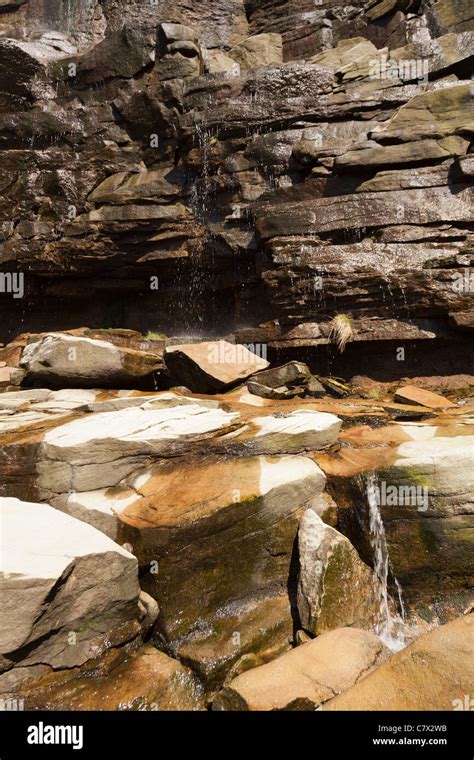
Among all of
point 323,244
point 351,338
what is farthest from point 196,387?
point 323,244

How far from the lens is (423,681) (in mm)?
4785

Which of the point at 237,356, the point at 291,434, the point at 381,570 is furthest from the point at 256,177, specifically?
the point at 381,570

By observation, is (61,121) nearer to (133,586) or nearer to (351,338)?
(351,338)

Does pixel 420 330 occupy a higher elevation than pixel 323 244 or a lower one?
lower

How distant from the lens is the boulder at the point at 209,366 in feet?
39.8

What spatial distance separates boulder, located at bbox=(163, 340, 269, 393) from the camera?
39.8 ft

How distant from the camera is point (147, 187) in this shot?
16.6 metres

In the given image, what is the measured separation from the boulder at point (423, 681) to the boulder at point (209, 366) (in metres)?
7.86

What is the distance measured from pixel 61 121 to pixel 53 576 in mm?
17756

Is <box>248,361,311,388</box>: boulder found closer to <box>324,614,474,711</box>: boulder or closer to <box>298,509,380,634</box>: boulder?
<box>298,509,380,634</box>: boulder

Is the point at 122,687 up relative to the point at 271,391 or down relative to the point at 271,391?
down

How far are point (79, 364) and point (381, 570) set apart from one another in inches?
327
